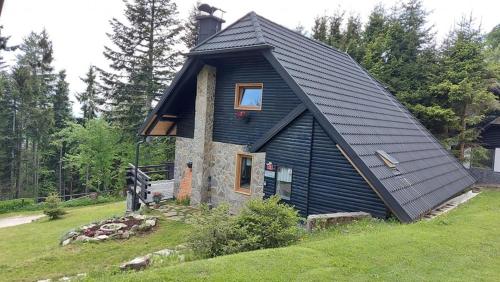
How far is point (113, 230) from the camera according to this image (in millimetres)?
9438

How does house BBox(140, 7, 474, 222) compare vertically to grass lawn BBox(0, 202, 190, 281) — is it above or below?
above

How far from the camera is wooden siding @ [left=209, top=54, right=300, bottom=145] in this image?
10.1 metres

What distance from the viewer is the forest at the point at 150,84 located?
17.9 meters

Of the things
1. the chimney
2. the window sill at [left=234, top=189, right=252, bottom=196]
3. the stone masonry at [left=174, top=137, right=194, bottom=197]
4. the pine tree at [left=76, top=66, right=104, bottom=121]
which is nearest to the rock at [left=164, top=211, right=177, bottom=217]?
the stone masonry at [left=174, top=137, right=194, bottom=197]

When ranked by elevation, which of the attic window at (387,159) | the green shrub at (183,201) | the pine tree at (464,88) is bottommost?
the green shrub at (183,201)

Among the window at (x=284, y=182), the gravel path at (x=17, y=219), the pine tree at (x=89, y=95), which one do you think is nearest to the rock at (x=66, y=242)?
the window at (x=284, y=182)

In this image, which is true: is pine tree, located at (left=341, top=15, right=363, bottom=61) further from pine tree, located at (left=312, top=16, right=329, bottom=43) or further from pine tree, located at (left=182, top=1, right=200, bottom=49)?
pine tree, located at (left=182, top=1, right=200, bottom=49)

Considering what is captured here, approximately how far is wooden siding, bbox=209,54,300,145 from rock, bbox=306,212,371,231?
3.43 metres

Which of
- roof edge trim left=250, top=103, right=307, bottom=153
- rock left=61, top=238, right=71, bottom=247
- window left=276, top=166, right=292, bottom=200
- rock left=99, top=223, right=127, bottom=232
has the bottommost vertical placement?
rock left=61, top=238, right=71, bottom=247

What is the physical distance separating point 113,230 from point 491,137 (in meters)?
19.8

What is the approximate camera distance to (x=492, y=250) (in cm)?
627

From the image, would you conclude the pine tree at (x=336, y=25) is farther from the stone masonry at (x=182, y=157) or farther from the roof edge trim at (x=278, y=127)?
the roof edge trim at (x=278, y=127)

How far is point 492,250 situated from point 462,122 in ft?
44.0

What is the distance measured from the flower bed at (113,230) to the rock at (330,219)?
4.81m
